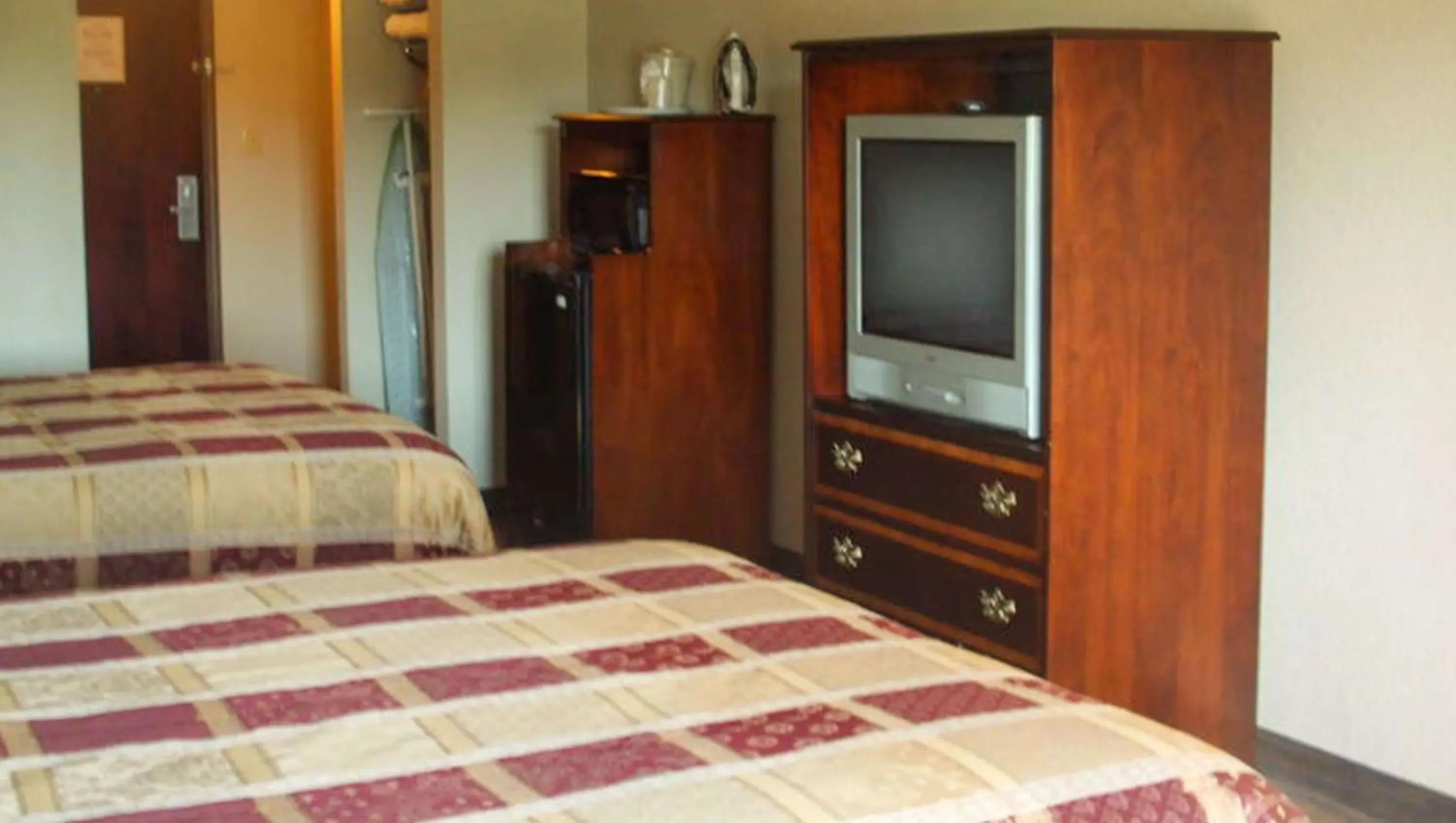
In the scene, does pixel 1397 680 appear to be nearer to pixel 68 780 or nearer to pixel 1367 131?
pixel 1367 131

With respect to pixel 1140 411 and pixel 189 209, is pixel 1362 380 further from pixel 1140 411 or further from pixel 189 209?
pixel 189 209

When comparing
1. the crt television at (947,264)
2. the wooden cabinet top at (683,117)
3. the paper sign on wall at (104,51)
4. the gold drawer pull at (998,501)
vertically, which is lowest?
the gold drawer pull at (998,501)

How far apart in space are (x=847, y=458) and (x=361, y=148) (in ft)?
10.8

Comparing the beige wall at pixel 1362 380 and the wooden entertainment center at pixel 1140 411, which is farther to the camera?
the wooden entertainment center at pixel 1140 411

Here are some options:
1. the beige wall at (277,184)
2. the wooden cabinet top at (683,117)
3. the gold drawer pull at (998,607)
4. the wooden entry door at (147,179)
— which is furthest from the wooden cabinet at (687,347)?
the wooden entry door at (147,179)

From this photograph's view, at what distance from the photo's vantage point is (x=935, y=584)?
4.11 m

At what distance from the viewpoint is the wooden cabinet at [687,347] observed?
18.2 feet

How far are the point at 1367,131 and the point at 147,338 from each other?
555 centimetres

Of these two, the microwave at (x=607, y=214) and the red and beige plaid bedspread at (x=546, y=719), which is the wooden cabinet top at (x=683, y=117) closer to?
the microwave at (x=607, y=214)

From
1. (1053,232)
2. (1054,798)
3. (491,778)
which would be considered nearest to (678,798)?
(491,778)

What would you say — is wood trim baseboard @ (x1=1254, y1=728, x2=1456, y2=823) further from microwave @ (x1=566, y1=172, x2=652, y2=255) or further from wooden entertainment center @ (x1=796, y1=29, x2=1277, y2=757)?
microwave @ (x1=566, y1=172, x2=652, y2=255)

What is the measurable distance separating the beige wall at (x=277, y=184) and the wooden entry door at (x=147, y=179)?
110mm

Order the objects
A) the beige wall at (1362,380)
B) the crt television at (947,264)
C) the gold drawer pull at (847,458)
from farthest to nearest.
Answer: the gold drawer pull at (847,458) < the crt television at (947,264) < the beige wall at (1362,380)

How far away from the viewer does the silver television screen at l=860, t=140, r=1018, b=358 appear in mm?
3898
